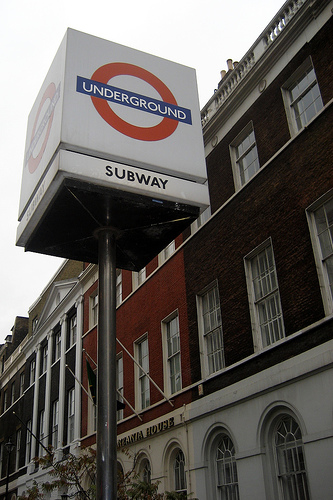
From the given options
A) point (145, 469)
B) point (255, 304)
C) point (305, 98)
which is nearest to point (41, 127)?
point (255, 304)

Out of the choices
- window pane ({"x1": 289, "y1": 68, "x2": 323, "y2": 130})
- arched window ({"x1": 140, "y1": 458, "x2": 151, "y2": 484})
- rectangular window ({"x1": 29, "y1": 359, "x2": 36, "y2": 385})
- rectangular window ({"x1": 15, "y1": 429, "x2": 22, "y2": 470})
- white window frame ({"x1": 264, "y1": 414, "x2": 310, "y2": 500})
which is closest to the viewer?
white window frame ({"x1": 264, "y1": 414, "x2": 310, "y2": 500})

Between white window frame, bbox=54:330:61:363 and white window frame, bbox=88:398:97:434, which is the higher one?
white window frame, bbox=54:330:61:363

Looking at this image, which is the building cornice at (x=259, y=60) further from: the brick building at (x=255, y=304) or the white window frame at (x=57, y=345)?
the white window frame at (x=57, y=345)

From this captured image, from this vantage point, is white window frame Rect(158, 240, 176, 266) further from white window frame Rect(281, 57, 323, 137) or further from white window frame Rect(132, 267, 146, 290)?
white window frame Rect(281, 57, 323, 137)

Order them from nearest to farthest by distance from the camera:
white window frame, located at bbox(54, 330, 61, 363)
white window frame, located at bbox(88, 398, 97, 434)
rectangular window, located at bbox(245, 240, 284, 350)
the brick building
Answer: the brick building, rectangular window, located at bbox(245, 240, 284, 350), white window frame, located at bbox(88, 398, 97, 434), white window frame, located at bbox(54, 330, 61, 363)

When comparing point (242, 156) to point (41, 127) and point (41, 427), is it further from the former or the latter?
point (41, 427)

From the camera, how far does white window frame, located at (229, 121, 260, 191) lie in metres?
16.5

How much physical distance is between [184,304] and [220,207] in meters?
3.44

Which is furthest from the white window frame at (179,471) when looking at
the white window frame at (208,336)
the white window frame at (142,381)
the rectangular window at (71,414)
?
the rectangular window at (71,414)

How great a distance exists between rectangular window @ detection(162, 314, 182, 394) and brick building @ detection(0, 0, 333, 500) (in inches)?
1.9

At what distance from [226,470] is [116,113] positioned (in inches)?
Result: 405

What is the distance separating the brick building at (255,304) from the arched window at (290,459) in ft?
0.10

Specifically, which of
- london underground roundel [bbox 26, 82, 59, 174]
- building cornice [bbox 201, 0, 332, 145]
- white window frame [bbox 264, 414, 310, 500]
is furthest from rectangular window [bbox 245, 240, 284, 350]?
london underground roundel [bbox 26, 82, 59, 174]

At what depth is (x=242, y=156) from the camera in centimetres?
1705
